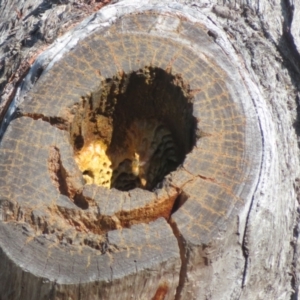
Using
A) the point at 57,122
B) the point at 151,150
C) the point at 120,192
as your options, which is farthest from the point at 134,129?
the point at 120,192

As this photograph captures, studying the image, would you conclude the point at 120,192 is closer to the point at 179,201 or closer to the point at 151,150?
the point at 179,201

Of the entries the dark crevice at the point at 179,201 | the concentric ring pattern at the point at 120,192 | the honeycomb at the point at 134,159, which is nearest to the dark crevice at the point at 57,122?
the concentric ring pattern at the point at 120,192

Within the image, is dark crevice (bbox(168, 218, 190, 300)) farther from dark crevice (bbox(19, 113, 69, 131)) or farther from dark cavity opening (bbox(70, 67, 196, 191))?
dark crevice (bbox(19, 113, 69, 131))

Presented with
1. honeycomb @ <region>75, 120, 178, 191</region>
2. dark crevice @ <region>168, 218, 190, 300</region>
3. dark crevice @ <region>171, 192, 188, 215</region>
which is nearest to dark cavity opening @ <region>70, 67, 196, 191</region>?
honeycomb @ <region>75, 120, 178, 191</region>

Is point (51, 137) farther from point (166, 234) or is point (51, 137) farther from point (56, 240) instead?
point (166, 234)

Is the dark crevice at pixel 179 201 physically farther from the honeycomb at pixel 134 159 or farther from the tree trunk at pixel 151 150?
the honeycomb at pixel 134 159

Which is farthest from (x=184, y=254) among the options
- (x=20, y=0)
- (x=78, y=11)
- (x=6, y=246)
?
(x=20, y=0)

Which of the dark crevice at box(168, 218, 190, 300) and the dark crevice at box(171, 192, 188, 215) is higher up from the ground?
the dark crevice at box(171, 192, 188, 215)
